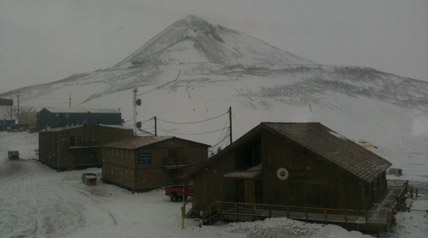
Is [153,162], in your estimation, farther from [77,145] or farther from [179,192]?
[77,145]

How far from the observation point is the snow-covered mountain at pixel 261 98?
7188 centimetres

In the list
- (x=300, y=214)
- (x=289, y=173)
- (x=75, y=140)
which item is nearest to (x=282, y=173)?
(x=289, y=173)

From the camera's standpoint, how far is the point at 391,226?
18.7 meters

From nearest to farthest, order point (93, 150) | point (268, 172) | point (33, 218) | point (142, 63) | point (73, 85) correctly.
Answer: point (268, 172), point (33, 218), point (93, 150), point (73, 85), point (142, 63)

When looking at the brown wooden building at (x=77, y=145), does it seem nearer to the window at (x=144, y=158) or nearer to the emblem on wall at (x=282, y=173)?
the window at (x=144, y=158)

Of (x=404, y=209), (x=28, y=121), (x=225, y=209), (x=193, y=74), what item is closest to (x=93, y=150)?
(x=225, y=209)

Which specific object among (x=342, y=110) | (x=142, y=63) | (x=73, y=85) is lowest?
(x=342, y=110)

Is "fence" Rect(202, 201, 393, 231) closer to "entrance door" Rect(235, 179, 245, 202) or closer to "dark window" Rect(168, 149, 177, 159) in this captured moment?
"entrance door" Rect(235, 179, 245, 202)

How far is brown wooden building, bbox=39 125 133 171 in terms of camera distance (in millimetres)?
48500

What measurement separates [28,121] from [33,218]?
74.7 metres

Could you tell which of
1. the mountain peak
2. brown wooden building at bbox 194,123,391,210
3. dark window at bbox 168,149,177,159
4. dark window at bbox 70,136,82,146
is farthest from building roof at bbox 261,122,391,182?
the mountain peak

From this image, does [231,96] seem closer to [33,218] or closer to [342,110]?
[342,110]

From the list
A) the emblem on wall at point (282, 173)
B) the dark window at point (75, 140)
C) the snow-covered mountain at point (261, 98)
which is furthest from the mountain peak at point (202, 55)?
the emblem on wall at point (282, 173)

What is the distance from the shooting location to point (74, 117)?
70.9 metres
